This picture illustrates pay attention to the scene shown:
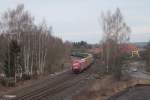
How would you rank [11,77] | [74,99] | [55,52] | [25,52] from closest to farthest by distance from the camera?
1. [74,99]
2. [11,77]
3. [25,52]
4. [55,52]

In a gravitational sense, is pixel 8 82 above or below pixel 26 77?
above

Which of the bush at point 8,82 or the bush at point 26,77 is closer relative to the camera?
the bush at point 8,82

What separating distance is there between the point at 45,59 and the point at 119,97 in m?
31.4

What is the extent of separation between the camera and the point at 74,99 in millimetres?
36688

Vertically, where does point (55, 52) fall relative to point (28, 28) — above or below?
below

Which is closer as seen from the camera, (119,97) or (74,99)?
(74,99)

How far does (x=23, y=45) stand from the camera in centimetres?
6625

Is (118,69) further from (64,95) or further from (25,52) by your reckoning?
(64,95)

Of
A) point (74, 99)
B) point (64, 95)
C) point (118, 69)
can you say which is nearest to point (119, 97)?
point (64, 95)

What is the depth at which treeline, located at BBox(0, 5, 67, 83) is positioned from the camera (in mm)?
56625

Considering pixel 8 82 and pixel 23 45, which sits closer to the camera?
pixel 8 82

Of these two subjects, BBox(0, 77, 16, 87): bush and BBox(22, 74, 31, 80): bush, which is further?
BBox(22, 74, 31, 80): bush

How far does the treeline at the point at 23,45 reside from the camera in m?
56.6

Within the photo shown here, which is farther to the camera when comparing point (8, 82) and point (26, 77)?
point (26, 77)
